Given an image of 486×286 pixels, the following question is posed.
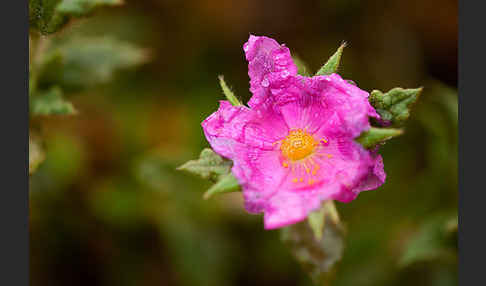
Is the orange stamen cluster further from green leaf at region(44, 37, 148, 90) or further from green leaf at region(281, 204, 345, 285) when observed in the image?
green leaf at region(44, 37, 148, 90)

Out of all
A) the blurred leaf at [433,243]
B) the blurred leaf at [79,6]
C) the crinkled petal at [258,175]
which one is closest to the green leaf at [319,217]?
the crinkled petal at [258,175]

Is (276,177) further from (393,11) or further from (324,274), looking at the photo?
(393,11)

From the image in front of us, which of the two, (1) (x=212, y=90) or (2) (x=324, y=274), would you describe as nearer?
(2) (x=324, y=274)

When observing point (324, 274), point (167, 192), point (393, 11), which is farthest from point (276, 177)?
point (393, 11)

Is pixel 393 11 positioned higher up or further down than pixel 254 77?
higher up

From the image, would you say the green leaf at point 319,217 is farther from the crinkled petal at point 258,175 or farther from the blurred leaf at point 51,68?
the blurred leaf at point 51,68

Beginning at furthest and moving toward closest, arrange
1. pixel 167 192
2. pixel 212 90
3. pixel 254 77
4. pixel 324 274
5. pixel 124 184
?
1. pixel 212 90
2. pixel 124 184
3. pixel 167 192
4. pixel 324 274
5. pixel 254 77

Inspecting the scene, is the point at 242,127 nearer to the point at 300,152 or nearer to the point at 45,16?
the point at 300,152
